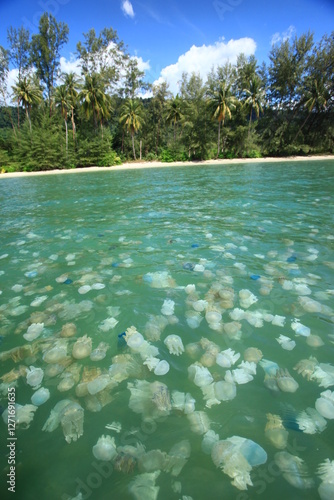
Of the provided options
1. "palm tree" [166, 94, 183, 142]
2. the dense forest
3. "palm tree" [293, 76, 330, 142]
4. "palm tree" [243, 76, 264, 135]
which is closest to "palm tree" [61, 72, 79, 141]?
the dense forest

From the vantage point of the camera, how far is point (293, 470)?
4.01 feet

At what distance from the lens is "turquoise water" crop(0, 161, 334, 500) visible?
1241 millimetres

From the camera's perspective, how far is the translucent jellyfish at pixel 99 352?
1.96 m

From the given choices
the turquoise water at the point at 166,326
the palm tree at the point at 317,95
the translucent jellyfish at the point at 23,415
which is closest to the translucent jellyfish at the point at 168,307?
the turquoise water at the point at 166,326

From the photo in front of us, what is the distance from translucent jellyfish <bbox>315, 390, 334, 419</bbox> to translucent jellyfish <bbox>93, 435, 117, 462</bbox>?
49.7 inches

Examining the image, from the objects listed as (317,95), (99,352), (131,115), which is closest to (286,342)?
(99,352)

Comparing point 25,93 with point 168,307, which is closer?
point 168,307

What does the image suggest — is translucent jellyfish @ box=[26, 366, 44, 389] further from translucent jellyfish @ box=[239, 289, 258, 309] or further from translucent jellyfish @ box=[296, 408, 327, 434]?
translucent jellyfish @ box=[239, 289, 258, 309]

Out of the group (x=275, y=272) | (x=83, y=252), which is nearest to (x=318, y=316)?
(x=275, y=272)

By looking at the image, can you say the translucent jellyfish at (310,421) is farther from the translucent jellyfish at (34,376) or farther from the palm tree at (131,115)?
the palm tree at (131,115)

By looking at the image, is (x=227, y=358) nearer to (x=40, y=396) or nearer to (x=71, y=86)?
(x=40, y=396)

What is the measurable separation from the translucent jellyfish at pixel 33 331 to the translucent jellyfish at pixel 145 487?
1509mm

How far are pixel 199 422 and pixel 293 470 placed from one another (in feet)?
1.68

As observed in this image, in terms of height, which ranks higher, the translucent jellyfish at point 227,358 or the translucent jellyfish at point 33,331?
the translucent jellyfish at point 227,358
